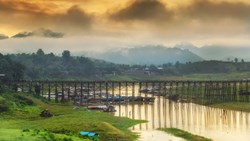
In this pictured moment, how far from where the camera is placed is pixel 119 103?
11725 centimetres

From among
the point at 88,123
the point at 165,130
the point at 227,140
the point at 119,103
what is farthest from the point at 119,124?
the point at 119,103

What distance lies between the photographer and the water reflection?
2650 inches

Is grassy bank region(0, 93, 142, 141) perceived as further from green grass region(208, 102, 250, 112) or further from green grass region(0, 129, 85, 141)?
green grass region(208, 102, 250, 112)

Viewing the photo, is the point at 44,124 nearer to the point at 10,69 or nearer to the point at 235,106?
the point at 235,106

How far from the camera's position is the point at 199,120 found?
270 feet

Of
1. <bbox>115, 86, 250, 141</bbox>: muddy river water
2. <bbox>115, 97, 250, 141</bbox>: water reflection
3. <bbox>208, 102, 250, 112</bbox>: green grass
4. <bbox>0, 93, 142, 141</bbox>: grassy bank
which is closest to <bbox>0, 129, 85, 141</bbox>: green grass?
<bbox>0, 93, 142, 141</bbox>: grassy bank

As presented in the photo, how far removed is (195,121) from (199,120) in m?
1.29

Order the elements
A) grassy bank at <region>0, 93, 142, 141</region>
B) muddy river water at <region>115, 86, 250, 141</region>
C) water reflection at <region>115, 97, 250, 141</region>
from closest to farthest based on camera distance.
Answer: grassy bank at <region>0, 93, 142, 141</region>
muddy river water at <region>115, 86, 250, 141</region>
water reflection at <region>115, 97, 250, 141</region>

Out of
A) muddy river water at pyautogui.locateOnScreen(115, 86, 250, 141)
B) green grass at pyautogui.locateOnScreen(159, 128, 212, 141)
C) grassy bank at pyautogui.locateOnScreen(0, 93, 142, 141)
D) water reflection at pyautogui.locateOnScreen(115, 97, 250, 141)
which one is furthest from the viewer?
water reflection at pyautogui.locateOnScreen(115, 97, 250, 141)

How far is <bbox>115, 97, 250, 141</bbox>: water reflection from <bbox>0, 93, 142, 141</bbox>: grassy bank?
8137mm

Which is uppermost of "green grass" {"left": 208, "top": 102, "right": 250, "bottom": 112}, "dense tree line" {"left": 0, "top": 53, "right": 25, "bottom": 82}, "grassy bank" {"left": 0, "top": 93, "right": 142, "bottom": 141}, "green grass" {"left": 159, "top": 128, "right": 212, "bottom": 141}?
"dense tree line" {"left": 0, "top": 53, "right": 25, "bottom": 82}

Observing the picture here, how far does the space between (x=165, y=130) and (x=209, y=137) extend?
346 inches

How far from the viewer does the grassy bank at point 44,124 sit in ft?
141

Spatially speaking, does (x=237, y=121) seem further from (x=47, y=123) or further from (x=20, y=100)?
(x=20, y=100)
